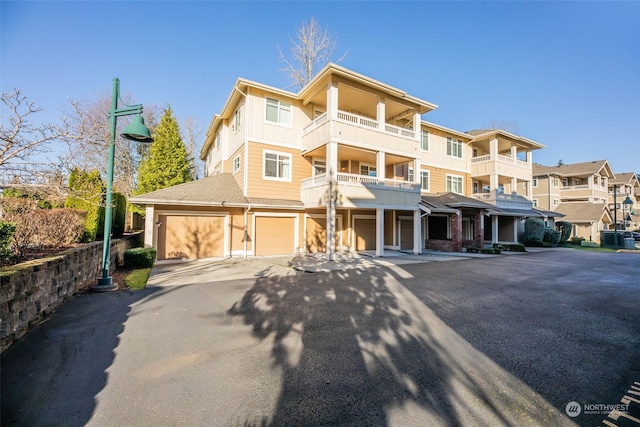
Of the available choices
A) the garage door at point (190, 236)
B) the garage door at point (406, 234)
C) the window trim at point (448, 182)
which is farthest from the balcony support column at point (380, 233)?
the window trim at point (448, 182)

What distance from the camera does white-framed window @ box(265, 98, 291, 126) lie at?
52.0 feet

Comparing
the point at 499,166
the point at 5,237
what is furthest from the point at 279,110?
the point at 499,166

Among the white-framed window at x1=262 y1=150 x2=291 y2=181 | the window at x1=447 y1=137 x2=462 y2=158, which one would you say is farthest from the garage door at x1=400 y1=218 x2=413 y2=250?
the white-framed window at x1=262 y1=150 x2=291 y2=181

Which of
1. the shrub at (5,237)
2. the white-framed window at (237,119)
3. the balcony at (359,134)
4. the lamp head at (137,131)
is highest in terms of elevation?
the white-framed window at (237,119)

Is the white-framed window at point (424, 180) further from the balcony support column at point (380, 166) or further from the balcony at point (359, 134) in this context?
the balcony support column at point (380, 166)

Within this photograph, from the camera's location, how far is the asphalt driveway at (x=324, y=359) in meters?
2.80

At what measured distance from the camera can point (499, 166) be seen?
76.3ft

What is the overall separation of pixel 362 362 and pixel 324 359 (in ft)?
1.73

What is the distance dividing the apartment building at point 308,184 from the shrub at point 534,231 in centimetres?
681

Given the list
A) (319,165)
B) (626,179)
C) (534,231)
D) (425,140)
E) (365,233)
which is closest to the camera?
(319,165)

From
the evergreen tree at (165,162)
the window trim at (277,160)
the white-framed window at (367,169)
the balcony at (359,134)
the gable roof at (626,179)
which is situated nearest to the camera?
the balcony at (359,134)

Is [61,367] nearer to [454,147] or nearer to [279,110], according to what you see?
[279,110]

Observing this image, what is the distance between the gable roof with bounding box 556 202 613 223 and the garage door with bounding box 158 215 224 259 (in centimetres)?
3919

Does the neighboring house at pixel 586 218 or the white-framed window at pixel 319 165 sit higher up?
the white-framed window at pixel 319 165
